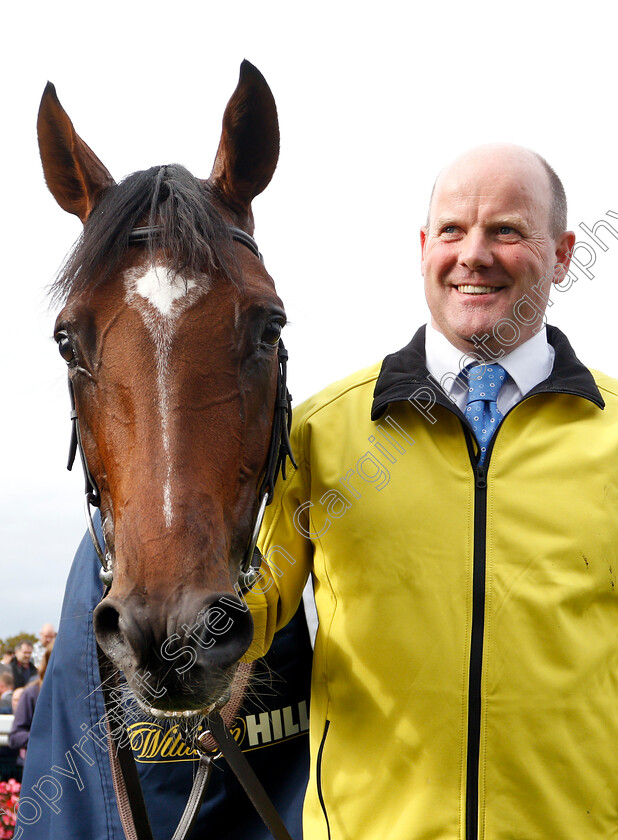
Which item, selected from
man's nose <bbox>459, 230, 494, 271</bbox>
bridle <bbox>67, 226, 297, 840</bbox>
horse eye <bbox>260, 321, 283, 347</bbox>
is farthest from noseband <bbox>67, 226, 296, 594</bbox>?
man's nose <bbox>459, 230, 494, 271</bbox>

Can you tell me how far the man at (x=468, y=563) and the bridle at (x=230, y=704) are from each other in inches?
9.0

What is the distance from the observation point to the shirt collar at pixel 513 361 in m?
2.51

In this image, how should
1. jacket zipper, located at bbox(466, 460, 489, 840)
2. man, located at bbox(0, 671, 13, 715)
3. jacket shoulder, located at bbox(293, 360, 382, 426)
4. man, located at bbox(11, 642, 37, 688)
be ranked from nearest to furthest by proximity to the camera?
jacket zipper, located at bbox(466, 460, 489, 840) → jacket shoulder, located at bbox(293, 360, 382, 426) → man, located at bbox(0, 671, 13, 715) → man, located at bbox(11, 642, 37, 688)

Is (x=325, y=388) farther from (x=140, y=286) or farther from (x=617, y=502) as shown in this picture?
(x=617, y=502)

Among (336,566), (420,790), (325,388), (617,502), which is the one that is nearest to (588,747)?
(420,790)

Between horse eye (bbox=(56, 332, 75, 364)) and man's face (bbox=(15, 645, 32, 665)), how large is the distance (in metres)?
9.76

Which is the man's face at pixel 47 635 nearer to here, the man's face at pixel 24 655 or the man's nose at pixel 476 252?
the man's face at pixel 24 655

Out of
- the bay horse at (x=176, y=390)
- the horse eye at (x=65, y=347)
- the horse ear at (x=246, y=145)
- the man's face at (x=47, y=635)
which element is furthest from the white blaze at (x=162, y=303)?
the man's face at (x=47, y=635)

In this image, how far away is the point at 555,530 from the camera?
7.25 ft

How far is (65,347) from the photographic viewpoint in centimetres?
218

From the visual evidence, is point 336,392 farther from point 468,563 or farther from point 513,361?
point 468,563

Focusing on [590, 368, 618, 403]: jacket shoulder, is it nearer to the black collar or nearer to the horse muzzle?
the black collar

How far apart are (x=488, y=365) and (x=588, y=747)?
1.23 m

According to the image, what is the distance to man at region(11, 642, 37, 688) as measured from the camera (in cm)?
1002
